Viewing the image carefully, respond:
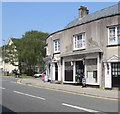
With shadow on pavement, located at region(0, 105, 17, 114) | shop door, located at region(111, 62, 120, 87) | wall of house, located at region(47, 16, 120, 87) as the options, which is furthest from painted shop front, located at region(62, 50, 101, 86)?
shadow on pavement, located at region(0, 105, 17, 114)

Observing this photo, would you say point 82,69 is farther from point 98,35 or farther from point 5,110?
point 5,110

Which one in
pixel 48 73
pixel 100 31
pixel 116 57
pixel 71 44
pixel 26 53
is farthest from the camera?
pixel 26 53

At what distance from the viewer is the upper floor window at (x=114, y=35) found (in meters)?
17.0

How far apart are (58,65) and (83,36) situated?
4.96 meters

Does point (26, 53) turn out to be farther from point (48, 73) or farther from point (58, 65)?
point (58, 65)

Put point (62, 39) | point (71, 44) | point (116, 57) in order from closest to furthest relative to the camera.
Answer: point (116, 57) → point (71, 44) → point (62, 39)

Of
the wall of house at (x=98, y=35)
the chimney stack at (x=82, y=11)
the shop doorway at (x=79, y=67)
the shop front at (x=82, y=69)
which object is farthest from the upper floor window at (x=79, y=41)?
the chimney stack at (x=82, y=11)

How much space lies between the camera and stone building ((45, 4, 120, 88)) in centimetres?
A: 1694

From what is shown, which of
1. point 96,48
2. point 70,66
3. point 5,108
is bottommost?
point 5,108

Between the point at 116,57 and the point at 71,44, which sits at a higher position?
the point at 71,44

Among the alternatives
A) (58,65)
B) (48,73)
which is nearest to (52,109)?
(58,65)

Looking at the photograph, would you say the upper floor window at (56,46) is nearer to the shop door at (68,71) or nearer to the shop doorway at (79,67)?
the shop door at (68,71)

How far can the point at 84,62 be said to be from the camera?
19.3 m

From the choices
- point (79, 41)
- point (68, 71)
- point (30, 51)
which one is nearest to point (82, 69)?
point (68, 71)
